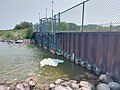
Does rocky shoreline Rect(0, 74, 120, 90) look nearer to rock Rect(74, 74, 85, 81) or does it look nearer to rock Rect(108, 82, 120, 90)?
rock Rect(108, 82, 120, 90)

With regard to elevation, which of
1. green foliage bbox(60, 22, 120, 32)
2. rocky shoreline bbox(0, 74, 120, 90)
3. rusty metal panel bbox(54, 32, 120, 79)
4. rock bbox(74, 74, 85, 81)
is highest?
green foliage bbox(60, 22, 120, 32)

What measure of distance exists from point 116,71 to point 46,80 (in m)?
3.17

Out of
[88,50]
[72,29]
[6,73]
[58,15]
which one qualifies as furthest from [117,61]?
[58,15]

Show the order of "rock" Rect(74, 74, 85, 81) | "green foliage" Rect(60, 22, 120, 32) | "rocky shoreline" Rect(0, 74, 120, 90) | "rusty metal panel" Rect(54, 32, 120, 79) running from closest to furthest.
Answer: "rocky shoreline" Rect(0, 74, 120, 90) < "rusty metal panel" Rect(54, 32, 120, 79) < "green foliage" Rect(60, 22, 120, 32) < "rock" Rect(74, 74, 85, 81)

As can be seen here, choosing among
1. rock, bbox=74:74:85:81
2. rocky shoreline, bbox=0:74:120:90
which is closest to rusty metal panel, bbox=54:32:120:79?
rocky shoreline, bbox=0:74:120:90

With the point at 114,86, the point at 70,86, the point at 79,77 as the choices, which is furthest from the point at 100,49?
the point at 70,86

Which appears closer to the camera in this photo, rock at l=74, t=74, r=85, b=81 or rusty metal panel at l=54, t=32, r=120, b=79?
rusty metal panel at l=54, t=32, r=120, b=79

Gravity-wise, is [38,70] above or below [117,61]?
below

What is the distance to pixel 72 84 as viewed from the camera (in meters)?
6.17

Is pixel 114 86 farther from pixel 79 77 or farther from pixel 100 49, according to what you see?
pixel 100 49

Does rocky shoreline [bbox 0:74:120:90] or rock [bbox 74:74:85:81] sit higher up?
rocky shoreline [bbox 0:74:120:90]

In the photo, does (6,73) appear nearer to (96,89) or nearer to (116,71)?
(96,89)

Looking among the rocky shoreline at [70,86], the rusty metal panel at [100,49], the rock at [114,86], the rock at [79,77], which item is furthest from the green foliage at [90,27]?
the rock at [79,77]

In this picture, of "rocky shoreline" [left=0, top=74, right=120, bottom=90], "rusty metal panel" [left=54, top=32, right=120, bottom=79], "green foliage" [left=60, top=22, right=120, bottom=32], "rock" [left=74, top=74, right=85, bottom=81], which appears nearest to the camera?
"rocky shoreline" [left=0, top=74, right=120, bottom=90]
